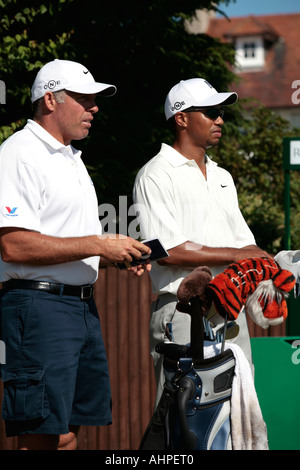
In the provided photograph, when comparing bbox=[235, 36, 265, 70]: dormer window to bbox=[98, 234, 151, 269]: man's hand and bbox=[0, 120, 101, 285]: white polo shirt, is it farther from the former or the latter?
bbox=[98, 234, 151, 269]: man's hand

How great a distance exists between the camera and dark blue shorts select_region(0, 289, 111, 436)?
122 inches

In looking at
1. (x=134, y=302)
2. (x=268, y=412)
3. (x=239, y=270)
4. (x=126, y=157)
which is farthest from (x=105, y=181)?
(x=239, y=270)

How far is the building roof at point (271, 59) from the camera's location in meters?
35.6

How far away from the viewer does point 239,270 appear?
9.15 ft

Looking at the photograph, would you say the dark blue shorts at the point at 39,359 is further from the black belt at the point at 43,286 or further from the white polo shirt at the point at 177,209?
the white polo shirt at the point at 177,209

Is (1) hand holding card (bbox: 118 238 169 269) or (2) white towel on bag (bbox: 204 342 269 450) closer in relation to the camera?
(2) white towel on bag (bbox: 204 342 269 450)

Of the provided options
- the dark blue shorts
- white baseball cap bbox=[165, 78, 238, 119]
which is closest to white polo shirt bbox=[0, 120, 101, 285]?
the dark blue shorts

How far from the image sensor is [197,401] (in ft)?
8.90

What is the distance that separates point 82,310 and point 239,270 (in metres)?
0.84

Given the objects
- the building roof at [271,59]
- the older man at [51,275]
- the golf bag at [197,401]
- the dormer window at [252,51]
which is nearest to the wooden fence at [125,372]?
the older man at [51,275]

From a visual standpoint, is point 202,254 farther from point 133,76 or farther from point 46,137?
point 133,76

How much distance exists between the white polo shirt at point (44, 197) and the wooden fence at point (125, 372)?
289 cm

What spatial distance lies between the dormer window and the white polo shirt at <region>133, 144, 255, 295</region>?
35.2 meters
